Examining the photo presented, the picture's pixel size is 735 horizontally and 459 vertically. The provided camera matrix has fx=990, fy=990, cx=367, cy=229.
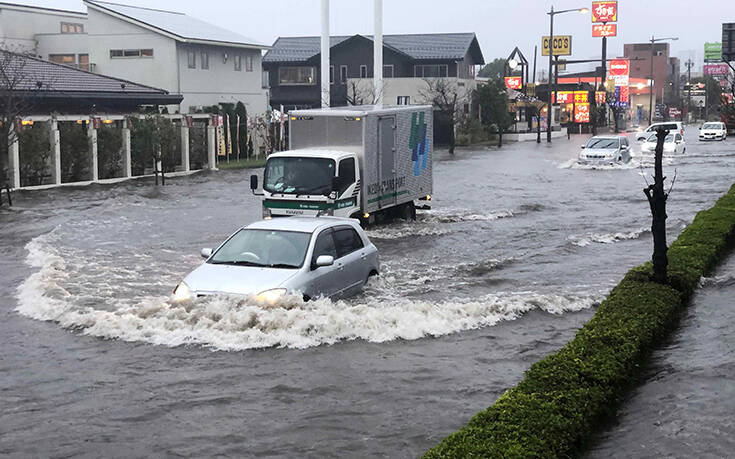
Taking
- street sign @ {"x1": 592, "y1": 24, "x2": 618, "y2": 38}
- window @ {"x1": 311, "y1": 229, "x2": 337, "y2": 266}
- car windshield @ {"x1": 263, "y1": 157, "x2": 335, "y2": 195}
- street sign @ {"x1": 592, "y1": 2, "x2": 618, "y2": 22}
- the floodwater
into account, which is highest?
street sign @ {"x1": 592, "y1": 2, "x2": 618, "y2": 22}

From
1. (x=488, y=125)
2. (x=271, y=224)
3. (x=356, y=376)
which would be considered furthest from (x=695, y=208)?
(x=488, y=125)

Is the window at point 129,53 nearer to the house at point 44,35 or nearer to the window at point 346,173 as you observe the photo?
the house at point 44,35

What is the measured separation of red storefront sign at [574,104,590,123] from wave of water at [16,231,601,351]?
90.3m

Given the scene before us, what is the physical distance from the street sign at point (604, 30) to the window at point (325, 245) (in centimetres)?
12897

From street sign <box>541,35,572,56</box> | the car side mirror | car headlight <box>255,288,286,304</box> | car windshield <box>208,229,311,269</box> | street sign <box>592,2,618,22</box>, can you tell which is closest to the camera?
car headlight <box>255,288,286,304</box>

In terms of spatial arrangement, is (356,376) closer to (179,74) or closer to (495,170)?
(495,170)

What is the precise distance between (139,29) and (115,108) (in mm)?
12928

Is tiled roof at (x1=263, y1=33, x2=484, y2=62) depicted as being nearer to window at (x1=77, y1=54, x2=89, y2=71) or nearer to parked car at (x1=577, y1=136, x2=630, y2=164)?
window at (x1=77, y1=54, x2=89, y2=71)

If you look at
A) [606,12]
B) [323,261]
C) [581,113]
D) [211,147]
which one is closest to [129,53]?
[211,147]

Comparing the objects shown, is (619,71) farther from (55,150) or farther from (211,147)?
(55,150)

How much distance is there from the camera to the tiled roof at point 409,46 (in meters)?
81.9

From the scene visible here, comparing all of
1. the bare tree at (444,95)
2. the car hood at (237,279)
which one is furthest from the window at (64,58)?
the car hood at (237,279)

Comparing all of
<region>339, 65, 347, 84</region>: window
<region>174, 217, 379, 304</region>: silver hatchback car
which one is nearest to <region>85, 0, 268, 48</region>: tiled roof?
<region>339, 65, 347, 84</region>: window

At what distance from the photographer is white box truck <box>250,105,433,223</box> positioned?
868 inches
